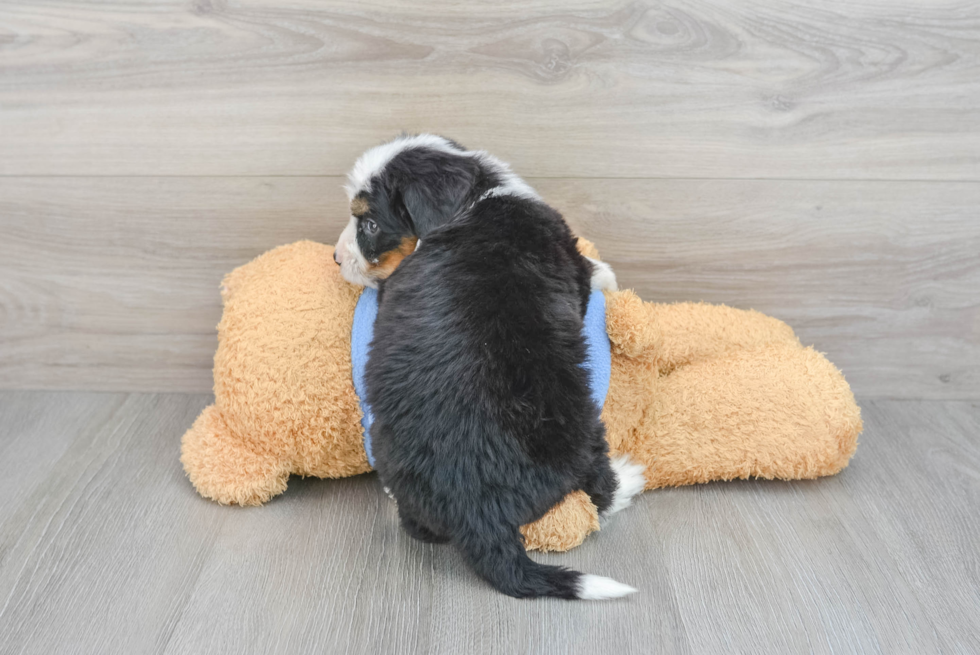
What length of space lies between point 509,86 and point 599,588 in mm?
1161

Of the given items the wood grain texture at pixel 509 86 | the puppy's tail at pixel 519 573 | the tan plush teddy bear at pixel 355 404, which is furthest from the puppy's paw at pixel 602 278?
the puppy's tail at pixel 519 573

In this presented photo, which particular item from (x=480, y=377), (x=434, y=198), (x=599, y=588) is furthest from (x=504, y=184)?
(x=599, y=588)

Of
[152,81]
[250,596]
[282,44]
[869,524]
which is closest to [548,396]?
[250,596]

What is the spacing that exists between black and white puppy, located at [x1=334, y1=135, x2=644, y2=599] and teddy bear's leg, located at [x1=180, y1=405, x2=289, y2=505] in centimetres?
38

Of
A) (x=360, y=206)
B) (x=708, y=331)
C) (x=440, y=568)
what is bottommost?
(x=440, y=568)

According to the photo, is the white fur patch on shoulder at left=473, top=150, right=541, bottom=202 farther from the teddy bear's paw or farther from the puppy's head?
the teddy bear's paw

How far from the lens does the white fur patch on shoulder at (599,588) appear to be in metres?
1.31

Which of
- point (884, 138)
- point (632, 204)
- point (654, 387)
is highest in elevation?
point (884, 138)

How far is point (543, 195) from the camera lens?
1849 mm

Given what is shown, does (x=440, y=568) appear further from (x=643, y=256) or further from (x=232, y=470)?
(x=643, y=256)

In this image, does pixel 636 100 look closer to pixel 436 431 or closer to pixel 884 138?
pixel 884 138

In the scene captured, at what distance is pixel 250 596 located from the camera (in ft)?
4.51

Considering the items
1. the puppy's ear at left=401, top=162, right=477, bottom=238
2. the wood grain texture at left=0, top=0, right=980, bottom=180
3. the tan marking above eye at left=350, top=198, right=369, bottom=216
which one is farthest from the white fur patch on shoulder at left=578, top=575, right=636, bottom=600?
the wood grain texture at left=0, top=0, right=980, bottom=180

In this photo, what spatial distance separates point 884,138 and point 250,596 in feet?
5.89
